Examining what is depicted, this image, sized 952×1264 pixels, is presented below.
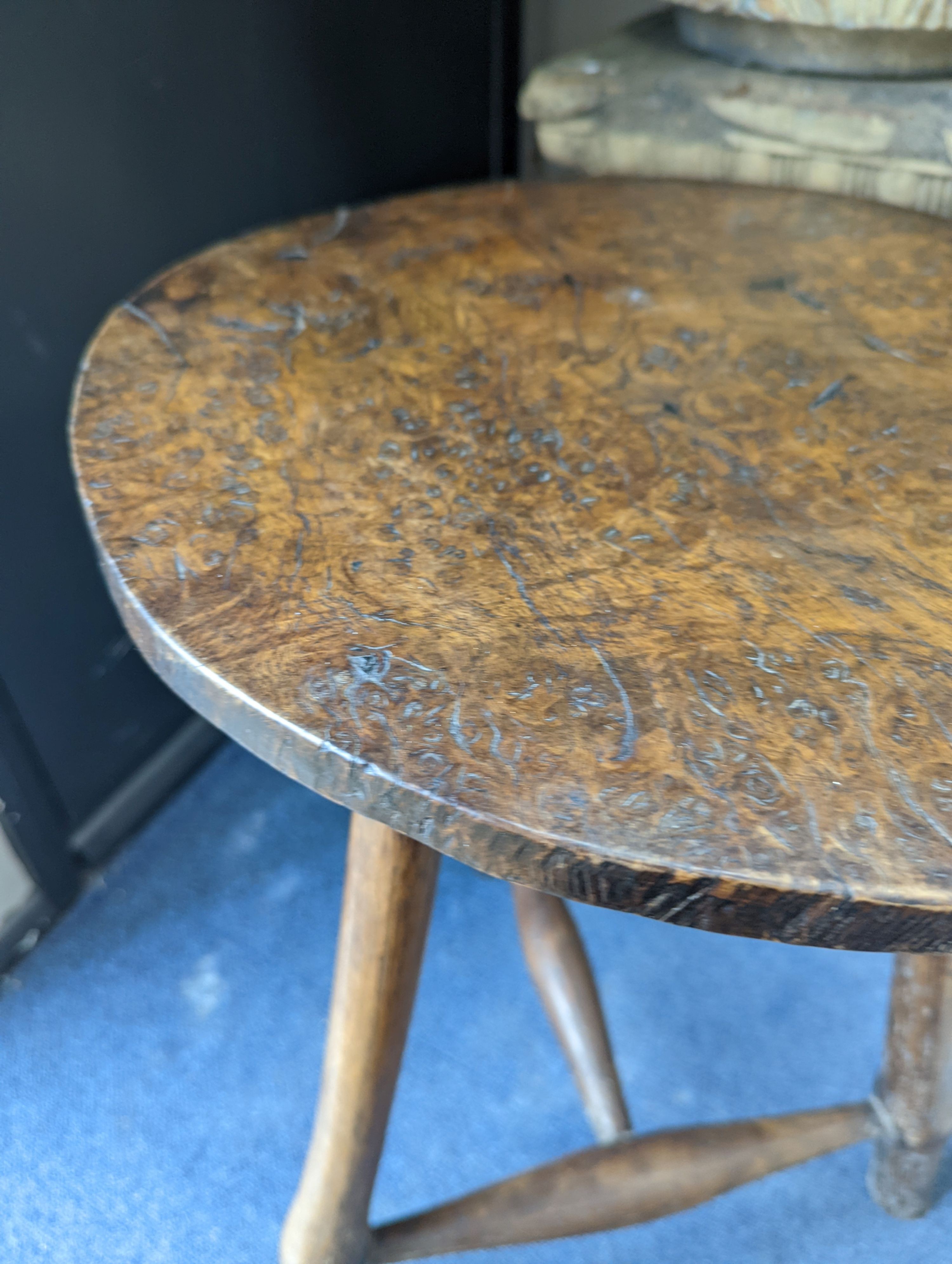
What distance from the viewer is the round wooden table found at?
0.38 meters

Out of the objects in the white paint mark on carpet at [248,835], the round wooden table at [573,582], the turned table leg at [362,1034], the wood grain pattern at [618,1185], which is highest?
the round wooden table at [573,582]

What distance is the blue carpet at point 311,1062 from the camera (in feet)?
2.82

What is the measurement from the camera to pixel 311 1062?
97 centimetres

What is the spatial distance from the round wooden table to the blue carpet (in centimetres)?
14

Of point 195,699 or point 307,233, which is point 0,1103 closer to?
point 195,699

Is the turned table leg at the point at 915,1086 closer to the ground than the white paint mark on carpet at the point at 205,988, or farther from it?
farther from it

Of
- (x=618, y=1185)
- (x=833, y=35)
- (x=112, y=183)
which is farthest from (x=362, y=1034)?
(x=833, y=35)

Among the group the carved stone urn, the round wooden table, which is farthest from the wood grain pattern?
the carved stone urn

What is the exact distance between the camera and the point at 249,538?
50 cm

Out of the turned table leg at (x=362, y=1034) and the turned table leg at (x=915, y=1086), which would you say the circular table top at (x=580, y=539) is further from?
the turned table leg at (x=915, y=1086)

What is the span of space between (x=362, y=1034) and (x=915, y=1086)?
17.4 inches

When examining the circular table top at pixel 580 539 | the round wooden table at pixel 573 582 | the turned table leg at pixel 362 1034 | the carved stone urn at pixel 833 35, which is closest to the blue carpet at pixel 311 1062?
the round wooden table at pixel 573 582

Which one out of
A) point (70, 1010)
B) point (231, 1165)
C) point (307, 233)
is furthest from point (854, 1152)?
point (307, 233)

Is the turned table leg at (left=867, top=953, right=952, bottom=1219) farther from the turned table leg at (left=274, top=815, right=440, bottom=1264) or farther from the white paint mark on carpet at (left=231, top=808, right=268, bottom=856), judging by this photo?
the white paint mark on carpet at (left=231, top=808, right=268, bottom=856)
